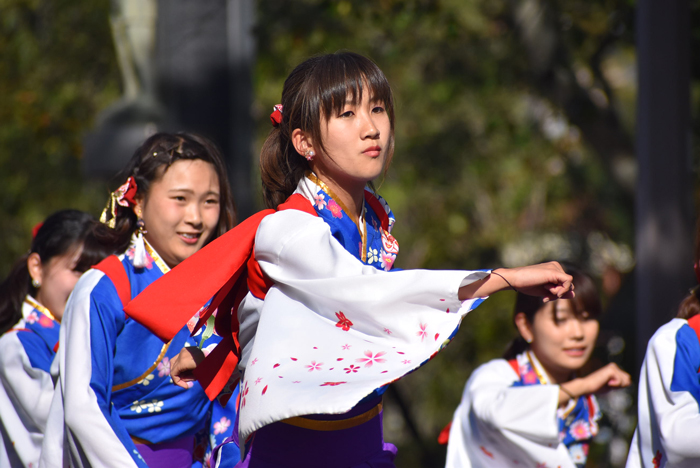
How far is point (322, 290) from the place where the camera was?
1.97 meters

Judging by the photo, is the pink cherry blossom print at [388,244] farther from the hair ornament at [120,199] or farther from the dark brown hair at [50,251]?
the dark brown hair at [50,251]

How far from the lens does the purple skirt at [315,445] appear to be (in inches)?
86.0

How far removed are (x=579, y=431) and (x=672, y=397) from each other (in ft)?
3.10

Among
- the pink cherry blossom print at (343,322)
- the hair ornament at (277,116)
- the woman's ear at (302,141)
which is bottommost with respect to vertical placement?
the pink cherry blossom print at (343,322)

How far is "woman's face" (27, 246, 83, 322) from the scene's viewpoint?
343 centimetres

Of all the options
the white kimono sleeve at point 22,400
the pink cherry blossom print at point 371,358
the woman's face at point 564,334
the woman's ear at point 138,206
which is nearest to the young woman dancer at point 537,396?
the woman's face at point 564,334

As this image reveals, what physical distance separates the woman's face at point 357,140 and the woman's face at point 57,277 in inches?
65.1

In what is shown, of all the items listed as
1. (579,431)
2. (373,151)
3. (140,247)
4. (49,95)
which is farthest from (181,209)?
(49,95)

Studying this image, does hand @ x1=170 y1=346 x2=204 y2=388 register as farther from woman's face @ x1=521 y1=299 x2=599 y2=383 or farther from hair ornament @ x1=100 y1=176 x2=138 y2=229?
woman's face @ x1=521 y1=299 x2=599 y2=383

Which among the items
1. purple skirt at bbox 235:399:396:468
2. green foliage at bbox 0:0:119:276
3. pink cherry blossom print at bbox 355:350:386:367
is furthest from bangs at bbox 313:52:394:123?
green foliage at bbox 0:0:119:276

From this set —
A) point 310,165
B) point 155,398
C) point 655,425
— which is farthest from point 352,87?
point 655,425

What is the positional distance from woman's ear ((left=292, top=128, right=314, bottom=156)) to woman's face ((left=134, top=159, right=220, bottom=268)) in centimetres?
77

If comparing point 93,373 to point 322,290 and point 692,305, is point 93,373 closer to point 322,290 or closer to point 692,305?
point 322,290

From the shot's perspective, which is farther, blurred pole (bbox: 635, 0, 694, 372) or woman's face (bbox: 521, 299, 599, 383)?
blurred pole (bbox: 635, 0, 694, 372)
